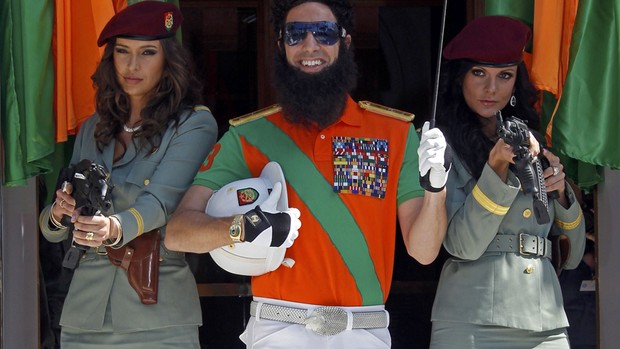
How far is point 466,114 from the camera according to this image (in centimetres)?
434

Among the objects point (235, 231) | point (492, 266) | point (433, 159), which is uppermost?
point (433, 159)

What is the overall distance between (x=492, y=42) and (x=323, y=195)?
88 cm

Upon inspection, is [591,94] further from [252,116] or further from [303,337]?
[303,337]

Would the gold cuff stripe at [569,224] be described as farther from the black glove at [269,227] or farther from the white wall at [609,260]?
the black glove at [269,227]

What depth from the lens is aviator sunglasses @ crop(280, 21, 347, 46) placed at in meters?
4.08

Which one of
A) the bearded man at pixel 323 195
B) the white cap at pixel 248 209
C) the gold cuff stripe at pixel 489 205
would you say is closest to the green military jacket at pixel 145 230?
the bearded man at pixel 323 195

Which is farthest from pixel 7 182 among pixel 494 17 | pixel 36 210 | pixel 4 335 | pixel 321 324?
pixel 494 17

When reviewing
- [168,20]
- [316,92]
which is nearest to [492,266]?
[316,92]

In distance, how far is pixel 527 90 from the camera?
14.4 ft

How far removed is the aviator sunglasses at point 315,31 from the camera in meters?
4.08

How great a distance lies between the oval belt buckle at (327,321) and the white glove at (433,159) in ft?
1.62

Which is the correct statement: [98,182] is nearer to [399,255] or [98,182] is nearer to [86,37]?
[86,37]

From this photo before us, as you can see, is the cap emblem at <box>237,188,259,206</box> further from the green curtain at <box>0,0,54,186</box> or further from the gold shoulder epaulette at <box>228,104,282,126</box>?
the green curtain at <box>0,0,54,186</box>

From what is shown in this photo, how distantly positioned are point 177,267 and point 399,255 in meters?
2.10
